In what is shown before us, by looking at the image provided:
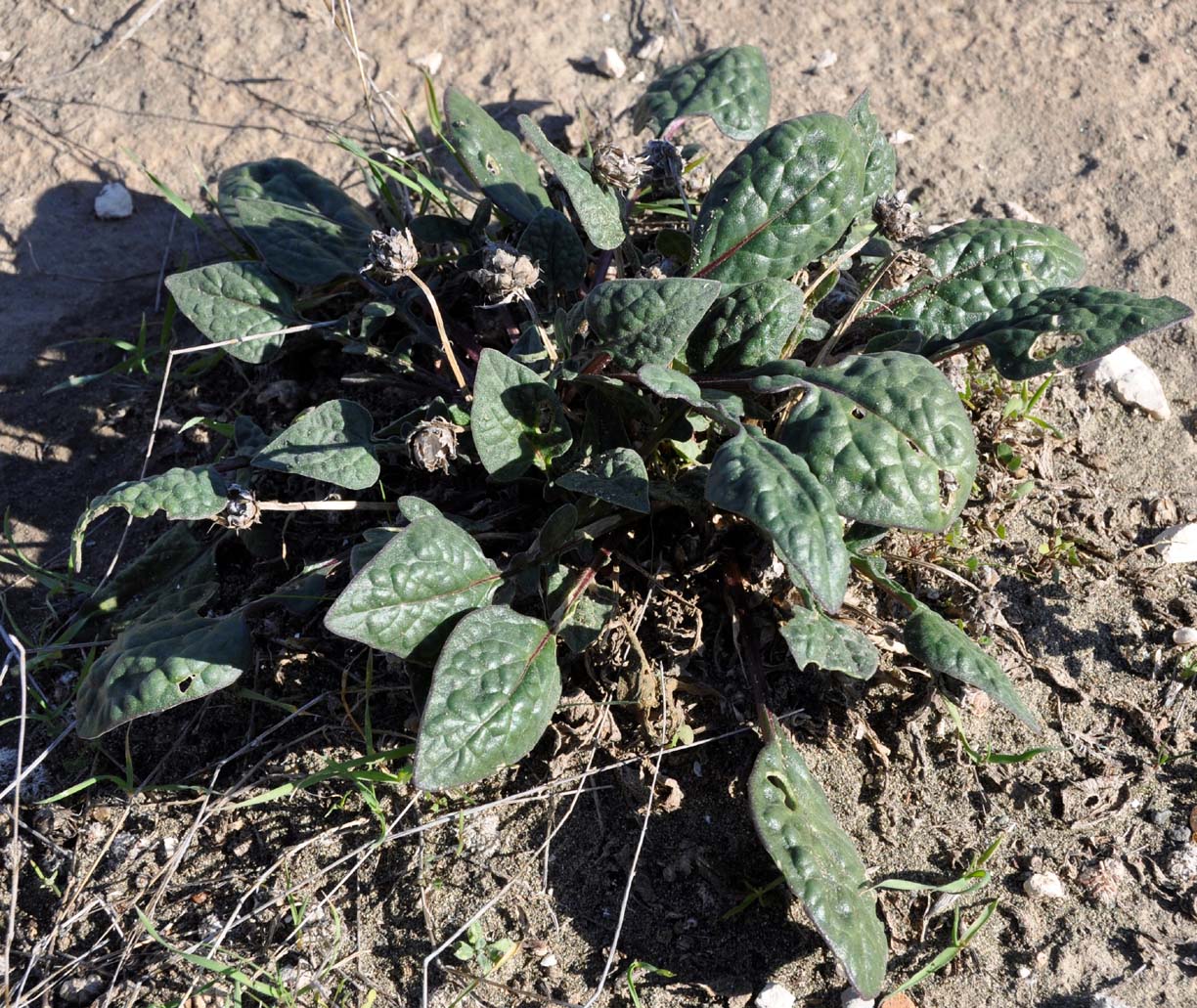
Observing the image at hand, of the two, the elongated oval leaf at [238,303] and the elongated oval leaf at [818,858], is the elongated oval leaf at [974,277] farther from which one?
the elongated oval leaf at [238,303]

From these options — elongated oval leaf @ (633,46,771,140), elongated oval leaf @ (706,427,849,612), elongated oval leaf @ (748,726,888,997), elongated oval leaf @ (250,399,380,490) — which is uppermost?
elongated oval leaf @ (633,46,771,140)

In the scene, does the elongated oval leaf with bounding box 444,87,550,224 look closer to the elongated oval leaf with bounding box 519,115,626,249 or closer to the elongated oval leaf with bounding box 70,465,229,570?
the elongated oval leaf with bounding box 519,115,626,249

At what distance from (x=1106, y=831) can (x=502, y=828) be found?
143 cm

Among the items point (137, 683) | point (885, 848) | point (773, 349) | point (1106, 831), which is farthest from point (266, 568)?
point (1106, 831)

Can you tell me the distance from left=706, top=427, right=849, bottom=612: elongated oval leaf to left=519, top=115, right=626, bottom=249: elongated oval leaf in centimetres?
75

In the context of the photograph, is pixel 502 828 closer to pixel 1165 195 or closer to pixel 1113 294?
pixel 1113 294

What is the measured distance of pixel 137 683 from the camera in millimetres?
2430

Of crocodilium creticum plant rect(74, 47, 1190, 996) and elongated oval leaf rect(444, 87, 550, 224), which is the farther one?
elongated oval leaf rect(444, 87, 550, 224)

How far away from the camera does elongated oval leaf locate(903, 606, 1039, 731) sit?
228cm

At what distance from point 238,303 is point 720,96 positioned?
5.04 ft

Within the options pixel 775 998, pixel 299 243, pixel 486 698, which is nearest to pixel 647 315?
pixel 486 698

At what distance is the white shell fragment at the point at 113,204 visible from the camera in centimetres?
376

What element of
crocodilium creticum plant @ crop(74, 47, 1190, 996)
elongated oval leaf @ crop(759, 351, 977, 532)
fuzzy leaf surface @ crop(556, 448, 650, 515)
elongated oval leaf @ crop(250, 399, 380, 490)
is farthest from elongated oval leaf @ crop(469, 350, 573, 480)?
elongated oval leaf @ crop(759, 351, 977, 532)

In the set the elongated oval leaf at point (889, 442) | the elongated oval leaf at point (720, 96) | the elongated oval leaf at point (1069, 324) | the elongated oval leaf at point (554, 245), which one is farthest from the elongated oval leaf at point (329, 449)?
the elongated oval leaf at point (1069, 324)
